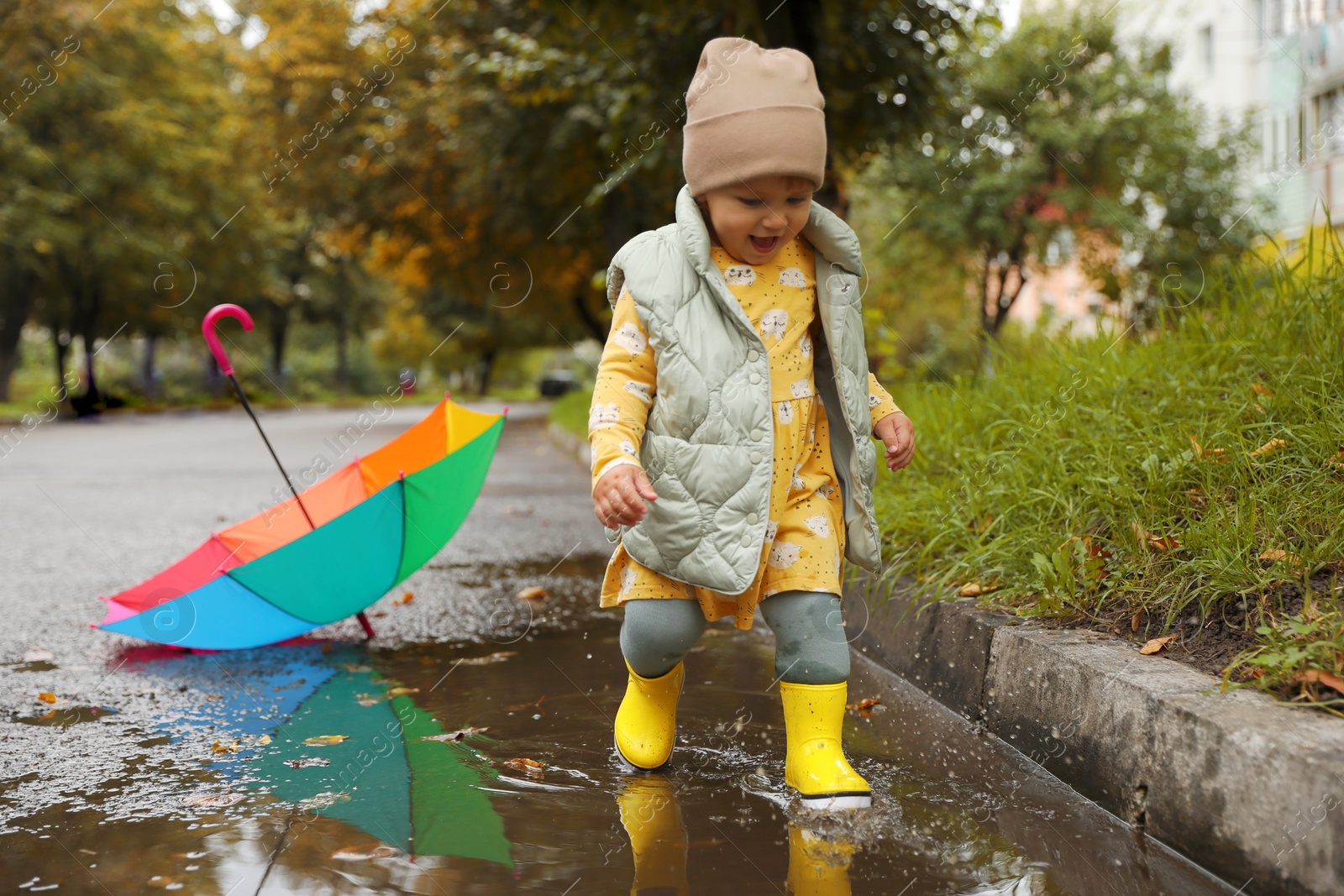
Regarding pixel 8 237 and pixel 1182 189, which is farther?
pixel 8 237

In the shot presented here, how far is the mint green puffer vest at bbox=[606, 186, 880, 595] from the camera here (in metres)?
2.38

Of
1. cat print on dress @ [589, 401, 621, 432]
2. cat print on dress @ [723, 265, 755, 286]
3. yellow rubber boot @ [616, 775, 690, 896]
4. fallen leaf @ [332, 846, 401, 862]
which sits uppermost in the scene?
cat print on dress @ [723, 265, 755, 286]

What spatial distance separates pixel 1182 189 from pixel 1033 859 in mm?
22871

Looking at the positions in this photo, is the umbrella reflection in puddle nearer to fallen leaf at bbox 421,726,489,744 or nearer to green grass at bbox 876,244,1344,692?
fallen leaf at bbox 421,726,489,744

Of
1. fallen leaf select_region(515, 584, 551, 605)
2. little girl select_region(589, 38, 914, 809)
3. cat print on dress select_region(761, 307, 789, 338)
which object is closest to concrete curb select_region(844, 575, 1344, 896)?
little girl select_region(589, 38, 914, 809)

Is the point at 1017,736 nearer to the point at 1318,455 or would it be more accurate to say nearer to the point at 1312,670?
the point at 1312,670

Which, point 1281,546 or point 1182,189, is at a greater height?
point 1182,189

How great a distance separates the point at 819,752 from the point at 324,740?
1322 mm

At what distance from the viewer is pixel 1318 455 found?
2943mm

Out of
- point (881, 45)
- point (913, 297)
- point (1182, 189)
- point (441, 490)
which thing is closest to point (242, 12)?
point (913, 297)

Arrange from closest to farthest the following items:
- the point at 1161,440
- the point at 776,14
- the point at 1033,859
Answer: the point at 1033,859 < the point at 1161,440 < the point at 776,14

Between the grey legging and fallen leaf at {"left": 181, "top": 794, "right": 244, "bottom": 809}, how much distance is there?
0.93 meters

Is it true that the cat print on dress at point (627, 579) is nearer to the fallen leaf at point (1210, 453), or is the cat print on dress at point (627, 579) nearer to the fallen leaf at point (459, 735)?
the fallen leaf at point (459, 735)

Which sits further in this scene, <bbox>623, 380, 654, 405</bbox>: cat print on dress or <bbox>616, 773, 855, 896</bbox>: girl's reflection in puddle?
<bbox>623, 380, 654, 405</bbox>: cat print on dress
